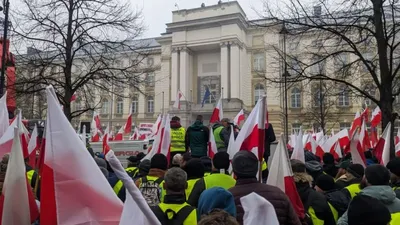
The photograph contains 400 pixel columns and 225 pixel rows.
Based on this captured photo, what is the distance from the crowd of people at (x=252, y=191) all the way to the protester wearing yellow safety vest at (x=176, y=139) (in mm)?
2598

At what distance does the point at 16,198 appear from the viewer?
3049 mm

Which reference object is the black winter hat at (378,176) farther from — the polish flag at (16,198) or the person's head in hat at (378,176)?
the polish flag at (16,198)

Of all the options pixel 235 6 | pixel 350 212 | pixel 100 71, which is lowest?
pixel 350 212

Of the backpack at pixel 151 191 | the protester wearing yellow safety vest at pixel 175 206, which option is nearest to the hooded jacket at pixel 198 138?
the backpack at pixel 151 191

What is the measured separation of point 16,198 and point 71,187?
2.13ft

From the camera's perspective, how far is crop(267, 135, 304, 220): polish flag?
411cm

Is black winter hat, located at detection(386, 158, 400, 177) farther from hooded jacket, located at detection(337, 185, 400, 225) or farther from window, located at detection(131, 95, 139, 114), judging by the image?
window, located at detection(131, 95, 139, 114)

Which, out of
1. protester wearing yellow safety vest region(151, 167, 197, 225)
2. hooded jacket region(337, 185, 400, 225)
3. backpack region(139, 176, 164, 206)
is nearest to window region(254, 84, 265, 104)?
backpack region(139, 176, 164, 206)

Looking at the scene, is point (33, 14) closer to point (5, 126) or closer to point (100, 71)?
point (100, 71)

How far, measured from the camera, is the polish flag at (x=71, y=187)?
2648 millimetres

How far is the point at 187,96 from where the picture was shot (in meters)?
51.8

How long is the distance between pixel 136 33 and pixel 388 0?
8760mm

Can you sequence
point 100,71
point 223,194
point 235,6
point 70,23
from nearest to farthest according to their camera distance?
point 223,194, point 70,23, point 100,71, point 235,6

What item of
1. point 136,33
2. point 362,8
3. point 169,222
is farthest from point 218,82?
point 169,222
